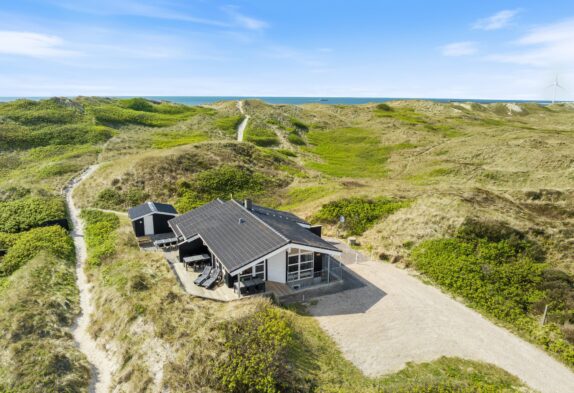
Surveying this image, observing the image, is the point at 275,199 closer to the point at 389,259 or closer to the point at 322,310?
the point at 389,259

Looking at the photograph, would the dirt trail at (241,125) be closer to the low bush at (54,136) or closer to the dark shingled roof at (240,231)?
the low bush at (54,136)

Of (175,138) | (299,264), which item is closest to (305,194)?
(299,264)

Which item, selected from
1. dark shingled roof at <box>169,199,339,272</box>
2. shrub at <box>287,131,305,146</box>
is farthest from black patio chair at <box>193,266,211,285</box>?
shrub at <box>287,131,305,146</box>

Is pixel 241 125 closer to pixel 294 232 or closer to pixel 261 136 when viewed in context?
pixel 261 136

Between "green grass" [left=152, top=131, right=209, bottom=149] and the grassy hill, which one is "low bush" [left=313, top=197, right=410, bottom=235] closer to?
the grassy hill

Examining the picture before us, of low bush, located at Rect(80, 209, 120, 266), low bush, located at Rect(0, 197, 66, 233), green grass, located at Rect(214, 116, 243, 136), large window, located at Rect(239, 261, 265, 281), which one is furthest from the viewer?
green grass, located at Rect(214, 116, 243, 136)

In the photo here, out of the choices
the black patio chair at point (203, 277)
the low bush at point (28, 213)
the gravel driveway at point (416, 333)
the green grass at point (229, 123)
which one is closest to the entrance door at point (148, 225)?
the low bush at point (28, 213)
